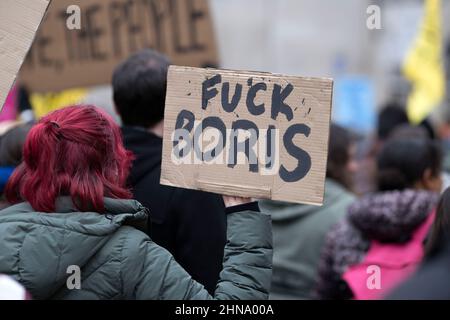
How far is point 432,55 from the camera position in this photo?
649 cm

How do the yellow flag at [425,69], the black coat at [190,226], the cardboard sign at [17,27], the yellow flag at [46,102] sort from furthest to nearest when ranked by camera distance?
the yellow flag at [425,69] < the yellow flag at [46,102] < the black coat at [190,226] < the cardboard sign at [17,27]

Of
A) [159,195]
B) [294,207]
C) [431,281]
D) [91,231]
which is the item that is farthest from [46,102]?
[431,281]

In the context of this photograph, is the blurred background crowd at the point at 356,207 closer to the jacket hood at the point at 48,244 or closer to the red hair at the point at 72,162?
the red hair at the point at 72,162

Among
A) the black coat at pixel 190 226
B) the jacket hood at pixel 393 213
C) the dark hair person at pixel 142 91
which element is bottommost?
the jacket hood at pixel 393 213

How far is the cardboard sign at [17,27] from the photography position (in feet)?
7.69

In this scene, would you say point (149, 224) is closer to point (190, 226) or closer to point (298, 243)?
point (190, 226)

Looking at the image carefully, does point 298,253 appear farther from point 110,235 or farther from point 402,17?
point 402,17

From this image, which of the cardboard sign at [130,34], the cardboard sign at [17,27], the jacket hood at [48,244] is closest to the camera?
the jacket hood at [48,244]

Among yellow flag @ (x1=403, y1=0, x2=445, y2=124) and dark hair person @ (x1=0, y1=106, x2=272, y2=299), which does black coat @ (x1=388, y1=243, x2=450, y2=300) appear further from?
yellow flag @ (x1=403, y1=0, x2=445, y2=124)

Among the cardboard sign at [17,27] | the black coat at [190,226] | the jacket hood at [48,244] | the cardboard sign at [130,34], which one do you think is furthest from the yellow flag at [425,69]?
the jacket hood at [48,244]

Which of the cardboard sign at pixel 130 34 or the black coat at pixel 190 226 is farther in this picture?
the cardboard sign at pixel 130 34

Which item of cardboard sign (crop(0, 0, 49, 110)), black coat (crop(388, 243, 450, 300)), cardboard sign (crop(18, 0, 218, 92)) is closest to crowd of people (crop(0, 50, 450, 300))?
black coat (crop(388, 243, 450, 300))
